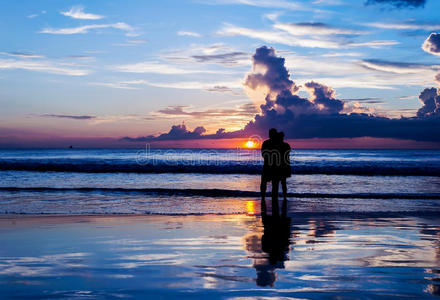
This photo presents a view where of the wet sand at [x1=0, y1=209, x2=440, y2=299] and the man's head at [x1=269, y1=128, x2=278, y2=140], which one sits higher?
the man's head at [x1=269, y1=128, x2=278, y2=140]

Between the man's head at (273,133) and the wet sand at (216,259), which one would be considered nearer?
the wet sand at (216,259)

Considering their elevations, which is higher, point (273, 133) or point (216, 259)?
point (273, 133)

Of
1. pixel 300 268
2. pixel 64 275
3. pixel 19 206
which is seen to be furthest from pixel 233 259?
pixel 19 206

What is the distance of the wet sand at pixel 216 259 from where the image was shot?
13.4ft

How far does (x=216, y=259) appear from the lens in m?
5.32

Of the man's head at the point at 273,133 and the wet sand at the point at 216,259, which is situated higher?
the man's head at the point at 273,133

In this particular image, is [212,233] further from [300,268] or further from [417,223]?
[417,223]

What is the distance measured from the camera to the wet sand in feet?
13.4

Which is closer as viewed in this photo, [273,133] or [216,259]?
[216,259]

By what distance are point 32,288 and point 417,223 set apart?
7.63 m

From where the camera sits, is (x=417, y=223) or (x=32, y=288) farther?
(x=417, y=223)

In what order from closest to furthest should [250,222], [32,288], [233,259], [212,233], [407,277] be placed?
[32,288] → [407,277] → [233,259] → [212,233] → [250,222]

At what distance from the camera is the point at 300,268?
485 cm

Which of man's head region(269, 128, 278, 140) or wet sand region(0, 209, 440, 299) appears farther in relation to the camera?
man's head region(269, 128, 278, 140)
